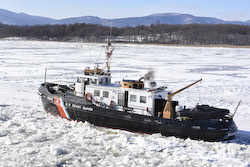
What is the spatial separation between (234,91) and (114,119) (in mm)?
10505

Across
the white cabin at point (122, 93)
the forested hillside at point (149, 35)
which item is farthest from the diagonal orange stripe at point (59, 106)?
the forested hillside at point (149, 35)

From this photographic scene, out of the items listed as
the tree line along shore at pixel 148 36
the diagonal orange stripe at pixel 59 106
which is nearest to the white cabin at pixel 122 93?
the diagonal orange stripe at pixel 59 106

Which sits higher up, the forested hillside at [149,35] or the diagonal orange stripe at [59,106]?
the forested hillside at [149,35]

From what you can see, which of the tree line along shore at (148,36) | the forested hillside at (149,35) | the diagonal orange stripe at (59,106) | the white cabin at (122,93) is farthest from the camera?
the forested hillside at (149,35)

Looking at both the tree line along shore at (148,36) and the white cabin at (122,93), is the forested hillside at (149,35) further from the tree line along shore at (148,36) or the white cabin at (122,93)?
the white cabin at (122,93)

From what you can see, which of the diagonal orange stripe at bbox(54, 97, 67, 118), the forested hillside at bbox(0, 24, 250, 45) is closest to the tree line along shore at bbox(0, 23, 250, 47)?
the forested hillside at bbox(0, 24, 250, 45)

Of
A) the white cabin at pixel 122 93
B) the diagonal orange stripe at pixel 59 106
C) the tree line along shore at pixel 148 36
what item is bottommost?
the diagonal orange stripe at pixel 59 106

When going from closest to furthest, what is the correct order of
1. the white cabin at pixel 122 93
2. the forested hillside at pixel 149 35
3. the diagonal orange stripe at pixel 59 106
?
the white cabin at pixel 122 93
the diagonal orange stripe at pixel 59 106
the forested hillside at pixel 149 35

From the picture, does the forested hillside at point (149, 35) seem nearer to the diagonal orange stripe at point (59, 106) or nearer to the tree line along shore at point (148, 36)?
the tree line along shore at point (148, 36)

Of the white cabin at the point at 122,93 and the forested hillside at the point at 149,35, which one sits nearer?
the white cabin at the point at 122,93

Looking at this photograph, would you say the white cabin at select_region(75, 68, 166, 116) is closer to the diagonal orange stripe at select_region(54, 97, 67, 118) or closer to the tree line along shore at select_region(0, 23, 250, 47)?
the diagonal orange stripe at select_region(54, 97, 67, 118)

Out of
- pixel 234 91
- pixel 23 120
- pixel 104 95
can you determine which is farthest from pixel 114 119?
pixel 234 91

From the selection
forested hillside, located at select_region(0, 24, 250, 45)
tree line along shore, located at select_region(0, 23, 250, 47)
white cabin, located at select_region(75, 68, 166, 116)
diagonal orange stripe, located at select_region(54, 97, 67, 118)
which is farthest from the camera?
forested hillside, located at select_region(0, 24, 250, 45)

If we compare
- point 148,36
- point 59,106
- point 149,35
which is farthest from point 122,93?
point 149,35
